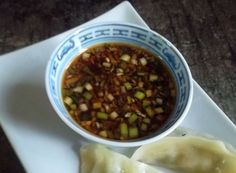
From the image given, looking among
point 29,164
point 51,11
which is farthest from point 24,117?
point 51,11

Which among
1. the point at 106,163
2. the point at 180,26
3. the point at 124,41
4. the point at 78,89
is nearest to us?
the point at 106,163

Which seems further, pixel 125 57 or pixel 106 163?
pixel 125 57

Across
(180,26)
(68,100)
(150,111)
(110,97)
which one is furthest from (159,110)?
(180,26)

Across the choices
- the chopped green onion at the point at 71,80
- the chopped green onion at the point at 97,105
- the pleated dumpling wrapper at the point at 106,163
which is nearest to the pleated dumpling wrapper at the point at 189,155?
the pleated dumpling wrapper at the point at 106,163

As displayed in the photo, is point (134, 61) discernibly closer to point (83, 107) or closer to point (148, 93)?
point (148, 93)

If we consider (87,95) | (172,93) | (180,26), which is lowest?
(180,26)

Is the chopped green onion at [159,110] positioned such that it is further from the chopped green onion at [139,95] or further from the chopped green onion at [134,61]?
the chopped green onion at [134,61]

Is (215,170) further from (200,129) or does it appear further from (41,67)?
(41,67)

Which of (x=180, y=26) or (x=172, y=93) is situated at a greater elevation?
(x=172, y=93)
